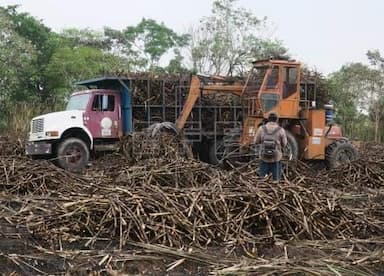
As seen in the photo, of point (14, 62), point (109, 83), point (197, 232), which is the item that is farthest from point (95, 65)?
point (197, 232)

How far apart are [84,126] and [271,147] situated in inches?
283

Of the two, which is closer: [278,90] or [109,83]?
[278,90]

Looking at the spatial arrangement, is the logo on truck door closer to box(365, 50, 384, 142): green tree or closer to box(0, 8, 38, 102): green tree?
box(0, 8, 38, 102): green tree

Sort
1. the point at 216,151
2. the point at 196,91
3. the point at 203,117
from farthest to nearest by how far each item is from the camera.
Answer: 1. the point at 203,117
2. the point at 216,151
3. the point at 196,91

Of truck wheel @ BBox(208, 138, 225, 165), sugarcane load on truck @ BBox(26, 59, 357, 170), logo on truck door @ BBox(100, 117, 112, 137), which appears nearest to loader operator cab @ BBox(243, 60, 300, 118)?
sugarcane load on truck @ BBox(26, 59, 357, 170)

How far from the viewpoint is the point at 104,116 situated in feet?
55.7

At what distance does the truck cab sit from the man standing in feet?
21.1

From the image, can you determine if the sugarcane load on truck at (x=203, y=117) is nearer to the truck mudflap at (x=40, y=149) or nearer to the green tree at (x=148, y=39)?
the truck mudflap at (x=40, y=149)

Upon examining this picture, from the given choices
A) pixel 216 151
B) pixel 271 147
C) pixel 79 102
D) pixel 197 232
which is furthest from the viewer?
pixel 216 151

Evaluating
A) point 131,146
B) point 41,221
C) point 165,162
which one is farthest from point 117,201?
point 131,146

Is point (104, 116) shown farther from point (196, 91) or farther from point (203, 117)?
point (203, 117)

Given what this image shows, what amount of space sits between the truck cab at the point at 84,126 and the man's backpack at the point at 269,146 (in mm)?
6543

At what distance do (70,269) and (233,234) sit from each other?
2.10 metres

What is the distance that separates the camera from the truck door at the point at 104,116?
16750 mm
